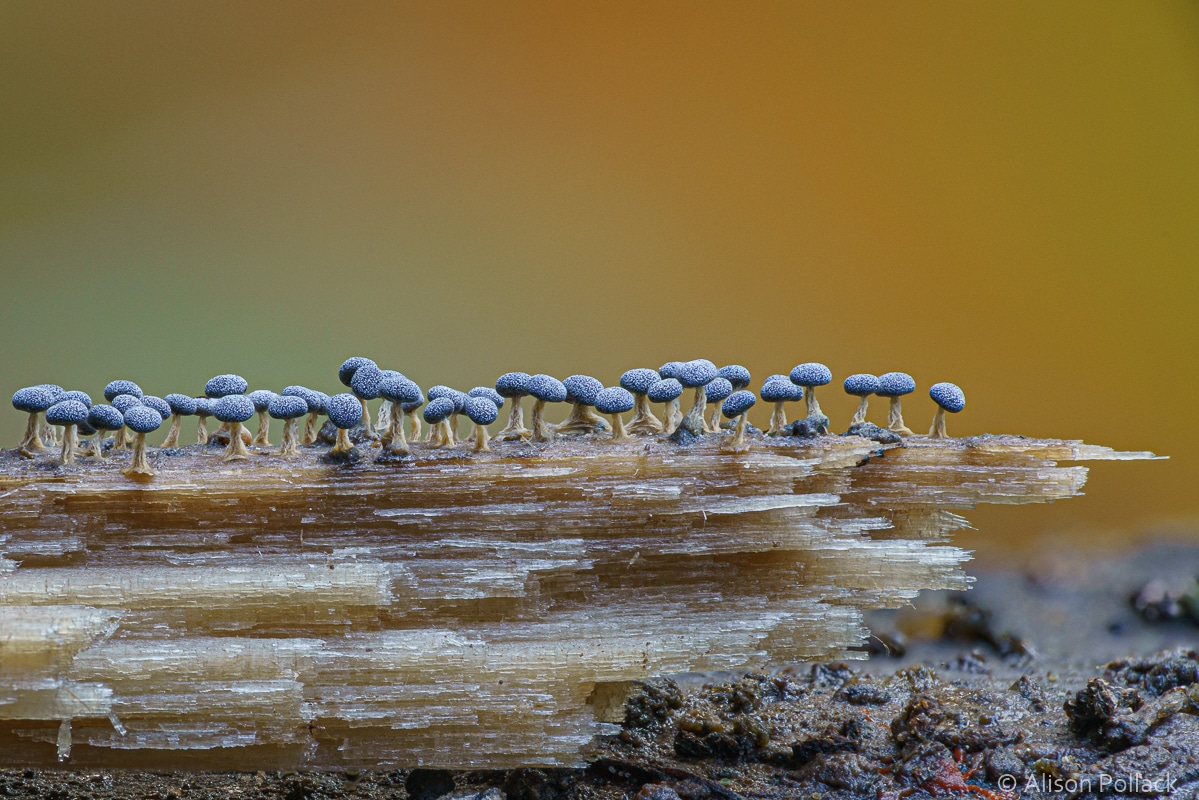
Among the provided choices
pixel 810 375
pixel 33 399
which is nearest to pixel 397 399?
pixel 33 399

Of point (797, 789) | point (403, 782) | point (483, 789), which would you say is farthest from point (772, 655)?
point (403, 782)

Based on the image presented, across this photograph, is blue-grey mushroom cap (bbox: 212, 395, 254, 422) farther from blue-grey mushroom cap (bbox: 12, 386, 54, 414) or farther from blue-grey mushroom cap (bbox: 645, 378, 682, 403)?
blue-grey mushroom cap (bbox: 645, 378, 682, 403)

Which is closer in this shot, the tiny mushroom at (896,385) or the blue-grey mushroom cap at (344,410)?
the blue-grey mushroom cap at (344,410)

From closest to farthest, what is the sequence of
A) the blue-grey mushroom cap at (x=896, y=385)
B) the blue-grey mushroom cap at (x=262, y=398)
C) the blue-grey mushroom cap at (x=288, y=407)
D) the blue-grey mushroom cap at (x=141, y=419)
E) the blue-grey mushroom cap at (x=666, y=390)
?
the blue-grey mushroom cap at (x=141, y=419), the blue-grey mushroom cap at (x=288, y=407), the blue-grey mushroom cap at (x=666, y=390), the blue-grey mushroom cap at (x=262, y=398), the blue-grey mushroom cap at (x=896, y=385)

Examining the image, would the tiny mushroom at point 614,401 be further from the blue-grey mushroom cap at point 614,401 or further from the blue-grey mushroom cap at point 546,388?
the blue-grey mushroom cap at point 546,388

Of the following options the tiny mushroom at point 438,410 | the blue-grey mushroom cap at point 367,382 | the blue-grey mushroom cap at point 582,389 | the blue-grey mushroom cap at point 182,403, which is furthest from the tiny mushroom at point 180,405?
the blue-grey mushroom cap at point 582,389

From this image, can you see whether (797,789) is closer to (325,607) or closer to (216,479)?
(325,607)

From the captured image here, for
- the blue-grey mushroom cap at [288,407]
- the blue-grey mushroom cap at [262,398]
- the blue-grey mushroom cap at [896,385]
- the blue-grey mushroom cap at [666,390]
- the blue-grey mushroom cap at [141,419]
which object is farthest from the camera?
the blue-grey mushroom cap at [896,385]
